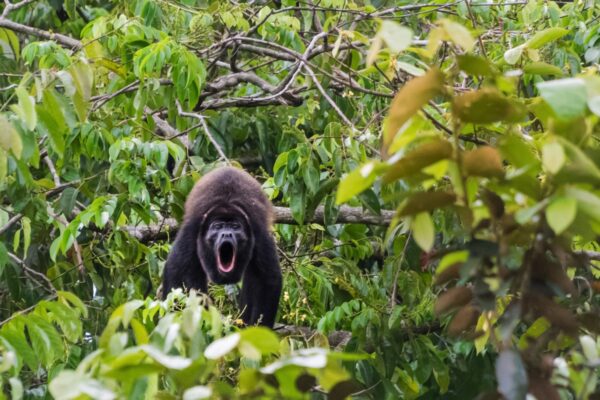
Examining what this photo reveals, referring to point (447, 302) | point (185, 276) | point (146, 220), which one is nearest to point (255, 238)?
point (185, 276)

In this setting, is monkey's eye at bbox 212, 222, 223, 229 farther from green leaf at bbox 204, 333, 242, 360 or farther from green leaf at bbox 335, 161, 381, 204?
green leaf at bbox 204, 333, 242, 360

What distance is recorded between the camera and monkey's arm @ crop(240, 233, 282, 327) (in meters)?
7.15

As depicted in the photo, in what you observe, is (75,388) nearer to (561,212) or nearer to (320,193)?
(561,212)

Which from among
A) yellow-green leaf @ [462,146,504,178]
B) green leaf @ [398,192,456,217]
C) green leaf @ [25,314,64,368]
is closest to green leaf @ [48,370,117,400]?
green leaf @ [398,192,456,217]

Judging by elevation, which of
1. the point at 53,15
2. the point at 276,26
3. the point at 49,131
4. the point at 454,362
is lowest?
the point at 454,362

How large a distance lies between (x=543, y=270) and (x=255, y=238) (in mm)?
5017

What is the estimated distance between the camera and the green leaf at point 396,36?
231cm

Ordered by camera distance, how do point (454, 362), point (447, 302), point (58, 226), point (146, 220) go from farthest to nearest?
point (454, 362), point (58, 226), point (146, 220), point (447, 302)

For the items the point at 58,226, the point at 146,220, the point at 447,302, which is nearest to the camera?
the point at 447,302

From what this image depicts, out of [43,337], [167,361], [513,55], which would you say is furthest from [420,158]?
[513,55]

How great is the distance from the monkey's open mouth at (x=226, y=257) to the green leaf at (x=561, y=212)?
5463 millimetres

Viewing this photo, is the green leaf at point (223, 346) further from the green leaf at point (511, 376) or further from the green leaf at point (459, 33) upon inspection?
the green leaf at point (459, 33)

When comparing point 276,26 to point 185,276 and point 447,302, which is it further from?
point 447,302

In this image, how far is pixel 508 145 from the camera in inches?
88.2
